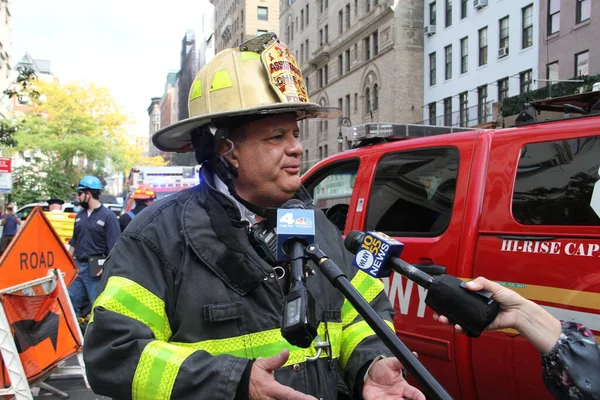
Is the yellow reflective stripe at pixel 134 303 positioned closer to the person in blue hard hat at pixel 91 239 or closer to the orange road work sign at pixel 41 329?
the orange road work sign at pixel 41 329

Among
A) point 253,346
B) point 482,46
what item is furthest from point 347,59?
point 253,346

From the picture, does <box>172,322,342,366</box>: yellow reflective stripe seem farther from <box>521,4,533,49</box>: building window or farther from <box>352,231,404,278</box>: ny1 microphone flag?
<box>521,4,533,49</box>: building window

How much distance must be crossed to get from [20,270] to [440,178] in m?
3.70

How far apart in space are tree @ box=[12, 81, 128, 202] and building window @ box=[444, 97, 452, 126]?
27.4 metres

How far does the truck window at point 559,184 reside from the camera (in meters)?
2.84

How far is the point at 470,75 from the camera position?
27.2m

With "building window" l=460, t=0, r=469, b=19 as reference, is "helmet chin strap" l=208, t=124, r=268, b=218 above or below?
below

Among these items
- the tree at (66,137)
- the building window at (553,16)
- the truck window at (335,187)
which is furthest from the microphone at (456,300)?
the tree at (66,137)

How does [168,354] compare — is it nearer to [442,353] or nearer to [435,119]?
[442,353]

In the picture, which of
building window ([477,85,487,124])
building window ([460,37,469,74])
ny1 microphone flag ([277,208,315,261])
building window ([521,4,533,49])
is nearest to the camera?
ny1 microphone flag ([277,208,315,261])

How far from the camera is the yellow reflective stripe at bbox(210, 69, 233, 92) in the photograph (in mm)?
1938

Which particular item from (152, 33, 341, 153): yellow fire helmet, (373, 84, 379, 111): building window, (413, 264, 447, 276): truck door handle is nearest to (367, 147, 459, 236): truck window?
(413, 264, 447, 276): truck door handle

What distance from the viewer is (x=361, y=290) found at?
6.59ft

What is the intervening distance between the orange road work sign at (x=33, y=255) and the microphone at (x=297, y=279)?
→ 13.2ft
